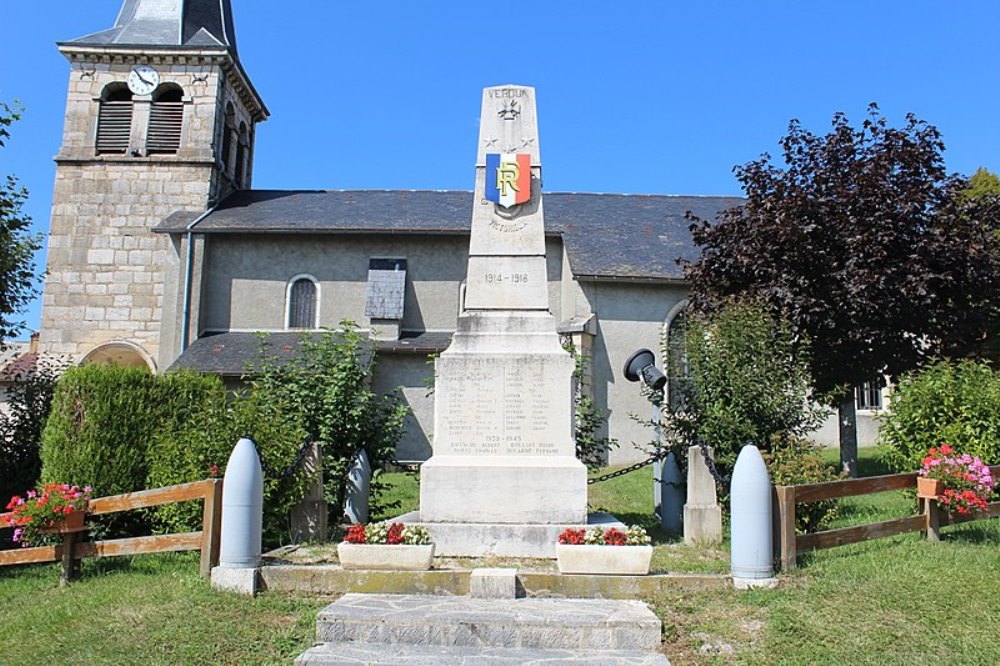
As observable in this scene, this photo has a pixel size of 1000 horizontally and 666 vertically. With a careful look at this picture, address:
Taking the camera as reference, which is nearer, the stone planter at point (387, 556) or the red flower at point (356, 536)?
the stone planter at point (387, 556)

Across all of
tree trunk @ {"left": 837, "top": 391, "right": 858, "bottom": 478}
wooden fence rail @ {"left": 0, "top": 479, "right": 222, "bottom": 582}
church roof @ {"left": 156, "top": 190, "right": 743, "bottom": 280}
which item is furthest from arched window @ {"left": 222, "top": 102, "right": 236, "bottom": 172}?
wooden fence rail @ {"left": 0, "top": 479, "right": 222, "bottom": 582}

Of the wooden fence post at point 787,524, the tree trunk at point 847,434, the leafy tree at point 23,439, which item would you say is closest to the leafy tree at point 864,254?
the tree trunk at point 847,434

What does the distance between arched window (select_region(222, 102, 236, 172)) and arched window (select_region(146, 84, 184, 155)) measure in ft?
5.39

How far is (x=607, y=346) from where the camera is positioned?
21.2m

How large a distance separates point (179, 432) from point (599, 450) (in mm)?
5064

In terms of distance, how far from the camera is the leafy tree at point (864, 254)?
13352 millimetres

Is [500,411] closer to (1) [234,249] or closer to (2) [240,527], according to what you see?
(2) [240,527]

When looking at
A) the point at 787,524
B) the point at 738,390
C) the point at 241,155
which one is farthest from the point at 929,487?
the point at 241,155

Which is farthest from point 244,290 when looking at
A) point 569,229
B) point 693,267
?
point 693,267

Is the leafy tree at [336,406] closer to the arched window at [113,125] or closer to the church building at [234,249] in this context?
the church building at [234,249]

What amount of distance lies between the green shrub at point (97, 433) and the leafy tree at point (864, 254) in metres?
9.26

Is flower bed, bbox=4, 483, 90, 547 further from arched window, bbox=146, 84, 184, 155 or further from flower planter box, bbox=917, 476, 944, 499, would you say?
arched window, bbox=146, 84, 184, 155

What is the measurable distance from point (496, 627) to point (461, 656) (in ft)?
1.14

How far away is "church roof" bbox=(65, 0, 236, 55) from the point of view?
1027 inches
